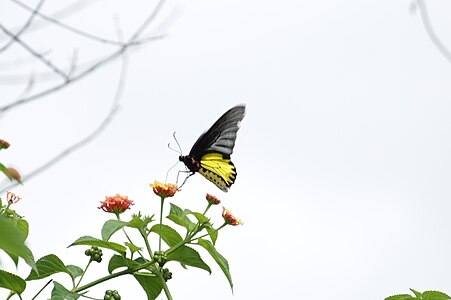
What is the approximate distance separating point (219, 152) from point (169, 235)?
134 centimetres

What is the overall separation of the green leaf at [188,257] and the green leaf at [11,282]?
0.70m

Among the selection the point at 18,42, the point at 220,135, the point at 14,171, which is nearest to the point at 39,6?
the point at 18,42

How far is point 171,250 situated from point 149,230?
6.1 inches

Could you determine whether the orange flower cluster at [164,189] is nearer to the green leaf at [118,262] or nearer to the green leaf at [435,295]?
the green leaf at [118,262]

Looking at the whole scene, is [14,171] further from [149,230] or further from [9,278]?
[149,230]

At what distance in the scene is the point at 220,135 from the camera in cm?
436

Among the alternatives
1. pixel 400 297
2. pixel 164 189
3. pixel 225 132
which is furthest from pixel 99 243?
pixel 225 132

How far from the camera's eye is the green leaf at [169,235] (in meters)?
3.12

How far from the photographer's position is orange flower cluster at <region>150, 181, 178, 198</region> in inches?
139

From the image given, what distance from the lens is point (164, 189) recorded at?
3545mm

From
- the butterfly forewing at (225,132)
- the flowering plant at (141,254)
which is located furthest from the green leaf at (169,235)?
the butterfly forewing at (225,132)

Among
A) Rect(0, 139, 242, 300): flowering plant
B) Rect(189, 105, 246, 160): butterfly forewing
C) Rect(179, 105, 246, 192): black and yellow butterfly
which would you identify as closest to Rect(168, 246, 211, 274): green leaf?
Rect(0, 139, 242, 300): flowering plant

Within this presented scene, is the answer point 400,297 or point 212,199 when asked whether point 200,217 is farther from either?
point 400,297

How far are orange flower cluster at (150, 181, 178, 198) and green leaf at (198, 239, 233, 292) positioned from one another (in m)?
0.52
